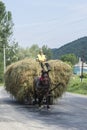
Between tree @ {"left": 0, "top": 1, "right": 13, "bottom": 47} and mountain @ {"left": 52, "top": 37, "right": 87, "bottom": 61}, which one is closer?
→ tree @ {"left": 0, "top": 1, "right": 13, "bottom": 47}

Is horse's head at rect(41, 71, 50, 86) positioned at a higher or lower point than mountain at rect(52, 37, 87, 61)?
lower

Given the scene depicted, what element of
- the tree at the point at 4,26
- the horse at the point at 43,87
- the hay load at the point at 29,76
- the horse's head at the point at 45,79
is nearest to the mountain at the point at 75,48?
the tree at the point at 4,26

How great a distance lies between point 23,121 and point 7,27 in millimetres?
75250

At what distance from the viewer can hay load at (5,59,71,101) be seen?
20.2m

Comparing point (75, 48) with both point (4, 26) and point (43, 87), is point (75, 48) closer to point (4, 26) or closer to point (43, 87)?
point (4, 26)

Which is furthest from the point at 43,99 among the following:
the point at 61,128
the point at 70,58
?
the point at 70,58

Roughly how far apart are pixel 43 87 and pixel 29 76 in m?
1.61

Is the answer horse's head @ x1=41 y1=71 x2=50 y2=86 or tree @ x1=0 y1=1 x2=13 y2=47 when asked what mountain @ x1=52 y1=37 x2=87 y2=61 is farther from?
horse's head @ x1=41 y1=71 x2=50 y2=86

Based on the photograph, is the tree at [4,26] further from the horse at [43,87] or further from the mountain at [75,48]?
the horse at [43,87]

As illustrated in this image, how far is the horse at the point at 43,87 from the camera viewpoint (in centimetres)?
1867

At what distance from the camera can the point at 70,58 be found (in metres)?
154

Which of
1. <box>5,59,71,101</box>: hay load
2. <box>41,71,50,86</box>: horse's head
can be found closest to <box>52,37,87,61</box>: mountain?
<box>5,59,71,101</box>: hay load

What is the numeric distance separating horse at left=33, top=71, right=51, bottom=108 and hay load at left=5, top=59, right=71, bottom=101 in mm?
613

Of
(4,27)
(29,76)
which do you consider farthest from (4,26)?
(29,76)
